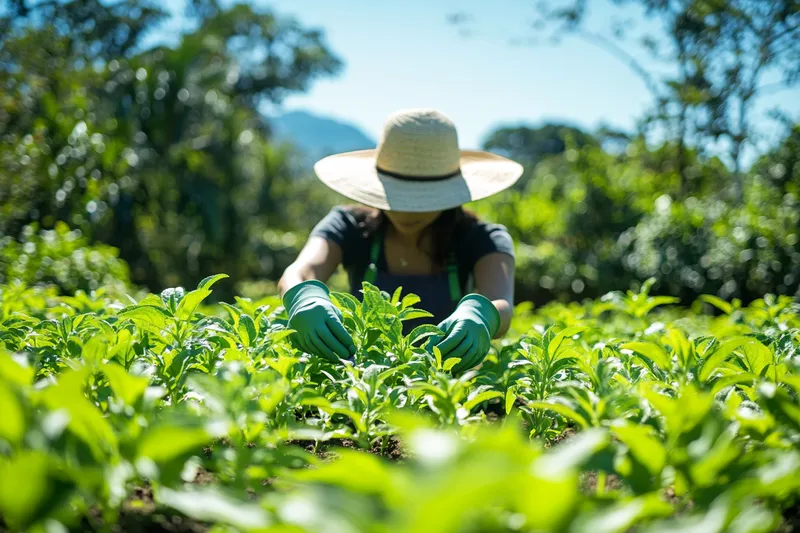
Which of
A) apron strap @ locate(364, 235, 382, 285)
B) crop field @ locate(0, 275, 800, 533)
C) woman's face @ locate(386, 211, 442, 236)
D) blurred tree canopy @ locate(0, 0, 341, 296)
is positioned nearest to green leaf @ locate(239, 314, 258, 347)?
crop field @ locate(0, 275, 800, 533)

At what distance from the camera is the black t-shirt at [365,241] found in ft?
9.89

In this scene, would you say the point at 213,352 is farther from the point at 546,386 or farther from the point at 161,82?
the point at 161,82

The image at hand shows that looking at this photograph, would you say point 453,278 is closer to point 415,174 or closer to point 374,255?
point 374,255

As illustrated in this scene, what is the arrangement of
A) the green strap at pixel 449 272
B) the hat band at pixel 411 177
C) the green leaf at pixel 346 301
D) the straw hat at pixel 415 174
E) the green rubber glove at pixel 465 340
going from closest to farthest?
the green leaf at pixel 346 301 < the green rubber glove at pixel 465 340 < the straw hat at pixel 415 174 < the hat band at pixel 411 177 < the green strap at pixel 449 272

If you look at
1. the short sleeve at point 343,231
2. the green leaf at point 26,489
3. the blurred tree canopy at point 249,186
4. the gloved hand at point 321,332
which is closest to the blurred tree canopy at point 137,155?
the blurred tree canopy at point 249,186

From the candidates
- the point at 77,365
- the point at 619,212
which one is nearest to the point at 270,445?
the point at 77,365

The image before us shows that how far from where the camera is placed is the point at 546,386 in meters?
1.50

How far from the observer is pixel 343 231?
3186 mm

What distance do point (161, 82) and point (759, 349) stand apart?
48.0 feet

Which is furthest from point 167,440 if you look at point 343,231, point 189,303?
point 343,231

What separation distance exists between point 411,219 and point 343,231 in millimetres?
412

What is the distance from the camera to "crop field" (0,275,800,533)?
644mm

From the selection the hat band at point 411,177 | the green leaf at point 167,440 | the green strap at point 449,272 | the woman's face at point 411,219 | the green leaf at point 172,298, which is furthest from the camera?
the green strap at point 449,272

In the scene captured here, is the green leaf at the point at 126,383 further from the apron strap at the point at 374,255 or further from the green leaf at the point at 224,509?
the apron strap at the point at 374,255
